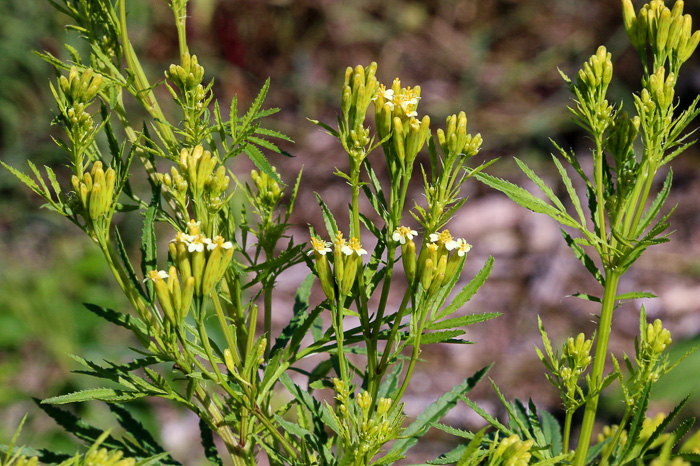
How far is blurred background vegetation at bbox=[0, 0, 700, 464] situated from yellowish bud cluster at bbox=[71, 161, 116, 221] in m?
3.06

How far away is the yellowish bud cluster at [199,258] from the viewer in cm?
123

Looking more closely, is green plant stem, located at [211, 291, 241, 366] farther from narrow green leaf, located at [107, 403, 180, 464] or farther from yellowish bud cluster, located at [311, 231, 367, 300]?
narrow green leaf, located at [107, 403, 180, 464]

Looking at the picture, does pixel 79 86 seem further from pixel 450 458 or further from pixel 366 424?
pixel 450 458

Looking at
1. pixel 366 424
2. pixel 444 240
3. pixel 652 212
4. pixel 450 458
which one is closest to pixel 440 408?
pixel 450 458

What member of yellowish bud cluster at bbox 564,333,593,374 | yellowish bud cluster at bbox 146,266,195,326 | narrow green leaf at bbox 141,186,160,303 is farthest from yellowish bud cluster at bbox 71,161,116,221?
yellowish bud cluster at bbox 564,333,593,374

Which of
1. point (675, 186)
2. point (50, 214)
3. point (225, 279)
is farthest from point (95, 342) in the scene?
point (675, 186)

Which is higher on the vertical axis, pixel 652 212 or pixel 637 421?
pixel 652 212

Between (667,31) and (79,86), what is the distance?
47.1 inches

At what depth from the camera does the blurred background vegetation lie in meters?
4.80

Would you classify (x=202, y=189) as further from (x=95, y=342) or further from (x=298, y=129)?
(x=298, y=129)

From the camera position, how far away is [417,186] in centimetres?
623

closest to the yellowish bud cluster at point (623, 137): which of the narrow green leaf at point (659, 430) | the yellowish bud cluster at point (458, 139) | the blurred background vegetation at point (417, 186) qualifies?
the yellowish bud cluster at point (458, 139)

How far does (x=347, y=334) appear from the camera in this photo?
60.6 inches

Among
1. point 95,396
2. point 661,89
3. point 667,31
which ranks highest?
point 667,31
